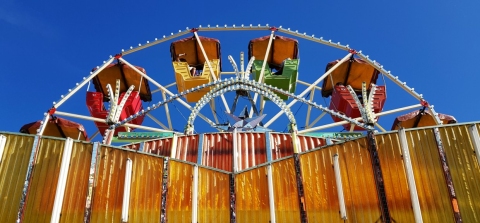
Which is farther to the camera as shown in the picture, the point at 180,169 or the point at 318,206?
the point at 180,169

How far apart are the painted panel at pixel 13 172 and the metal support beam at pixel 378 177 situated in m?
7.31

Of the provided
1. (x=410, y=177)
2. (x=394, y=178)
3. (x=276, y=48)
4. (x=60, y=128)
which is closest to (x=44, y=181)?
(x=394, y=178)

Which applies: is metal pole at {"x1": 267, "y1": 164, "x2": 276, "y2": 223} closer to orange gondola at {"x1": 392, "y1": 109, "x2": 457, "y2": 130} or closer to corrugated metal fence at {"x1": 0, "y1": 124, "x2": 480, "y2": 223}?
corrugated metal fence at {"x1": 0, "y1": 124, "x2": 480, "y2": 223}

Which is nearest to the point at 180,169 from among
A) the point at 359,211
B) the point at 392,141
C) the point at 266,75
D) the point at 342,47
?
the point at 359,211

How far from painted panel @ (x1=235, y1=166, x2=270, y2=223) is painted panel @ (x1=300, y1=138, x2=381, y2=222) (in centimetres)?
105

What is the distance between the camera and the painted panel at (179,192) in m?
9.41

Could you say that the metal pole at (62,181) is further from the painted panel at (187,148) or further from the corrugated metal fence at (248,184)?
the painted panel at (187,148)

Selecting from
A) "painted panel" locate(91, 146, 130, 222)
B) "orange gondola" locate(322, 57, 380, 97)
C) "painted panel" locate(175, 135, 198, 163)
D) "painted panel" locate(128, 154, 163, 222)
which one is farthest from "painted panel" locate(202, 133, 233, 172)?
"orange gondola" locate(322, 57, 380, 97)

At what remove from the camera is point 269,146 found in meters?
14.0

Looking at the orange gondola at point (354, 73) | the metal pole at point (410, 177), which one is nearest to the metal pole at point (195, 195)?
the metal pole at point (410, 177)

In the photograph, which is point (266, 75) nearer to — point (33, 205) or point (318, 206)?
point (318, 206)

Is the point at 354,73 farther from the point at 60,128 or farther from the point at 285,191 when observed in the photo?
the point at 60,128

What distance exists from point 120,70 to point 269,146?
1253 cm

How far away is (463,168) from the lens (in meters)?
8.41
